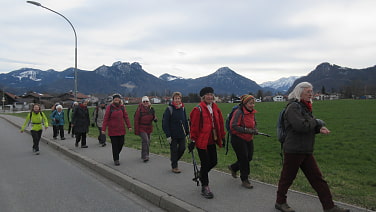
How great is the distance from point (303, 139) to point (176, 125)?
3206 millimetres

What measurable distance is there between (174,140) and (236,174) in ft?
5.12

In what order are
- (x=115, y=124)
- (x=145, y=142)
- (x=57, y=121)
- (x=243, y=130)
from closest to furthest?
1. (x=243, y=130)
2. (x=115, y=124)
3. (x=145, y=142)
4. (x=57, y=121)

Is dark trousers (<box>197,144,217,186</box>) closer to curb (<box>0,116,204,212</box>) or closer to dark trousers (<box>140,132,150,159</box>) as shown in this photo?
curb (<box>0,116,204,212</box>)

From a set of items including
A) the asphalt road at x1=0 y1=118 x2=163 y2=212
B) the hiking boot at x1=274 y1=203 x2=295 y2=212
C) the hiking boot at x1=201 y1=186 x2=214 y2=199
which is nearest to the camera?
the hiking boot at x1=274 y1=203 x2=295 y2=212

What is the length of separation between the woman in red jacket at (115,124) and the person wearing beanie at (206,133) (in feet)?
10.8

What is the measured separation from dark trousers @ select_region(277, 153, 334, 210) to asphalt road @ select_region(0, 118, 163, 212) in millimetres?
2080

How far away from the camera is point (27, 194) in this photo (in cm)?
564

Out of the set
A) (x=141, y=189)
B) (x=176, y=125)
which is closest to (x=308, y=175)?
(x=141, y=189)

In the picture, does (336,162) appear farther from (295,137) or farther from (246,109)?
(295,137)

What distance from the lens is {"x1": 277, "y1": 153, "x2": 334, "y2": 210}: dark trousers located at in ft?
13.2

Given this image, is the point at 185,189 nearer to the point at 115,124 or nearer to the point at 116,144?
the point at 116,144

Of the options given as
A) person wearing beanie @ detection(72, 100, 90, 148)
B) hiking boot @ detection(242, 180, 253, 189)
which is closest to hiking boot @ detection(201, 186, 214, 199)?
hiking boot @ detection(242, 180, 253, 189)

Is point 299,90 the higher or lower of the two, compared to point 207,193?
higher

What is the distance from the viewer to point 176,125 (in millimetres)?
6629
